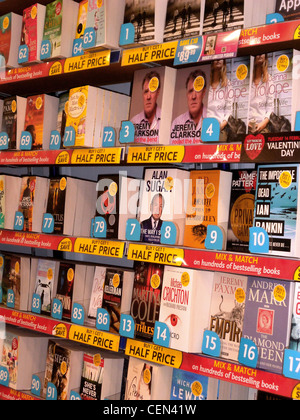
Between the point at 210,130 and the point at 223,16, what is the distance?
1.63ft

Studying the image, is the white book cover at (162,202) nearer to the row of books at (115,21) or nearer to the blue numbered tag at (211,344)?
the blue numbered tag at (211,344)

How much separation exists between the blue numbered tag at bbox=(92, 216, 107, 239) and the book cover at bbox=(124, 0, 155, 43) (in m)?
0.88

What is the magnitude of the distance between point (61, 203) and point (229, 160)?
120 centimetres

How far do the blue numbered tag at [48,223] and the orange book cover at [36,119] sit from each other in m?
0.41

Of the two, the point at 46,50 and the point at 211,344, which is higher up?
the point at 46,50

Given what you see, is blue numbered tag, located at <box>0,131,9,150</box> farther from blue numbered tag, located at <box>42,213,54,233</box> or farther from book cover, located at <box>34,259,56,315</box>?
book cover, located at <box>34,259,56,315</box>

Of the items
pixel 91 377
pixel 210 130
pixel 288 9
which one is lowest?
pixel 91 377

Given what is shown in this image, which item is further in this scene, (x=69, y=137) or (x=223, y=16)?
(x=69, y=137)

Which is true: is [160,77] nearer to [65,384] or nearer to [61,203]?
[61,203]

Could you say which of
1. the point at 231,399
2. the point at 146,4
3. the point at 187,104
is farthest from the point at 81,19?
the point at 231,399

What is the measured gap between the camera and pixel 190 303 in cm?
255

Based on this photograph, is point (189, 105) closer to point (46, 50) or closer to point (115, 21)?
point (115, 21)

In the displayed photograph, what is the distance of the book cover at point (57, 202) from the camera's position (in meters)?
3.27

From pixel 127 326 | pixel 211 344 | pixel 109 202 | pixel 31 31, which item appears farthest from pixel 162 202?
pixel 31 31
